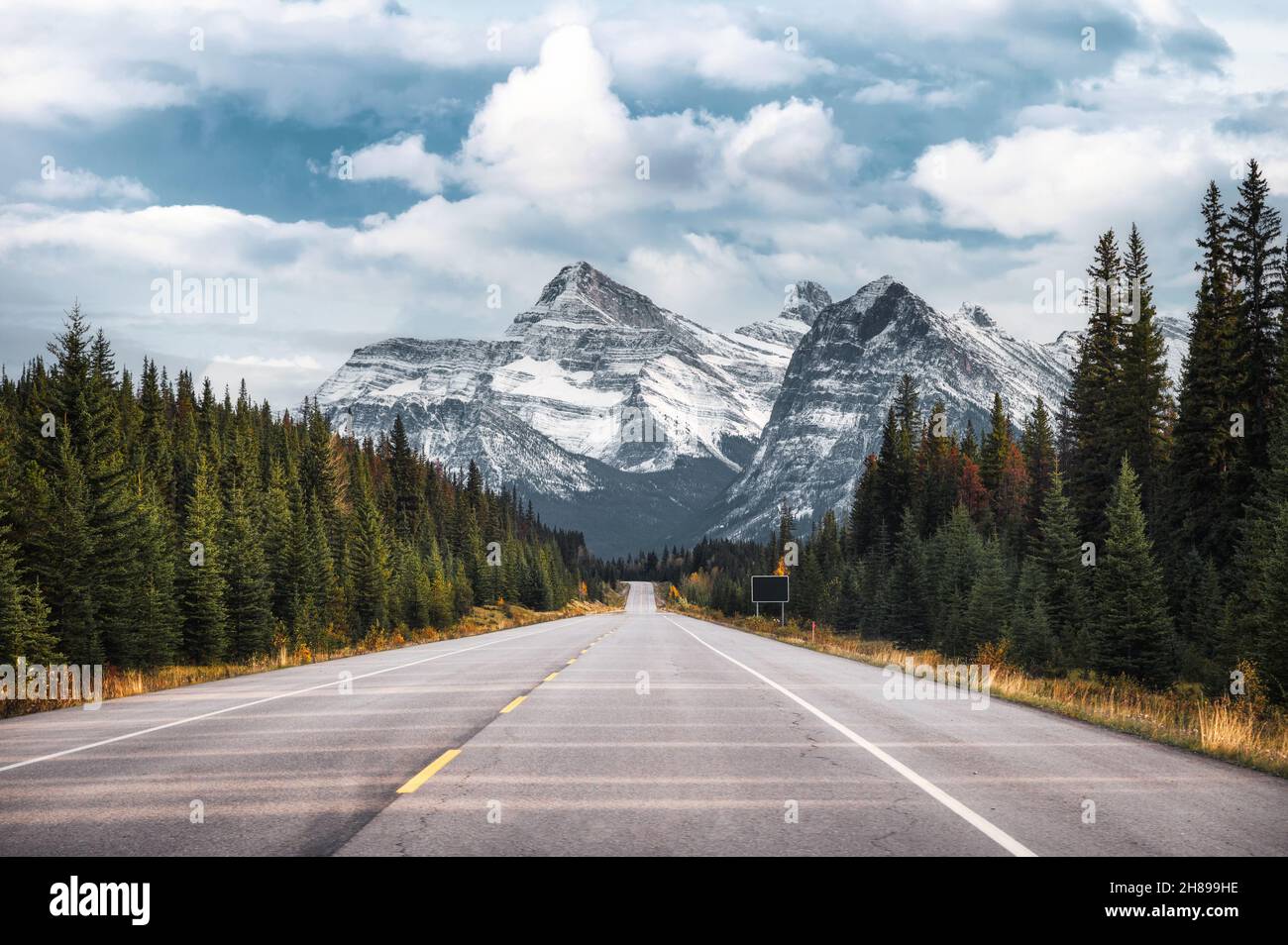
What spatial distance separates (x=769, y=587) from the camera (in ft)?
305

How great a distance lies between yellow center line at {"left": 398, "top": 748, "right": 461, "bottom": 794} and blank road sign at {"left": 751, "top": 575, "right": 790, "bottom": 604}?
79862mm

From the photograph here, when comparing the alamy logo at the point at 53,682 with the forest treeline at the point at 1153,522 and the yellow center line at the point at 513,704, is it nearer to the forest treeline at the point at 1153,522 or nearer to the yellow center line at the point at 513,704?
the yellow center line at the point at 513,704

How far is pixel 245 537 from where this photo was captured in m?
45.5

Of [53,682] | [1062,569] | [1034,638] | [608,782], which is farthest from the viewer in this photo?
[1062,569]

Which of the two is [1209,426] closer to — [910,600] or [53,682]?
[910,600]

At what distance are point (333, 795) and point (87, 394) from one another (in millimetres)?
49961

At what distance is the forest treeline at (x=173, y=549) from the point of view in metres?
32.5

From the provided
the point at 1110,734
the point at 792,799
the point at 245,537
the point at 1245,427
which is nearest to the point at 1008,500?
the point at 1245,427

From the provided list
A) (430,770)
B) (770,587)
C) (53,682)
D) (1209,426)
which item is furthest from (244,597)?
(770,587)

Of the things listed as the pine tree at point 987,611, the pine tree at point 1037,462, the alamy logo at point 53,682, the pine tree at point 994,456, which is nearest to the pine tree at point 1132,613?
the pine tree at point 987,611

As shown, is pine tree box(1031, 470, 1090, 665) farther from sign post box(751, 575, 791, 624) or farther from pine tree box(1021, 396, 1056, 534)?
sign post box(751, 575, 791, 624)

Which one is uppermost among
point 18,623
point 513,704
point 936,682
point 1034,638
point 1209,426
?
point 1209,426
